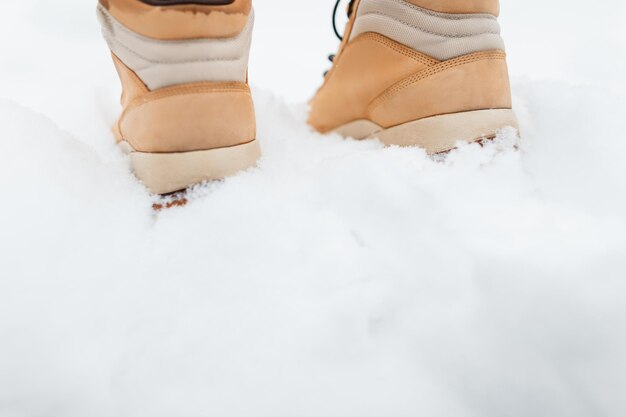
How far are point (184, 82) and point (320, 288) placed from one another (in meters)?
0.37

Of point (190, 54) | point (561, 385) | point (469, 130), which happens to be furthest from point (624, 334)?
point (190, 54)

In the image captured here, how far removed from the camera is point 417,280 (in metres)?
Answer: 0.48

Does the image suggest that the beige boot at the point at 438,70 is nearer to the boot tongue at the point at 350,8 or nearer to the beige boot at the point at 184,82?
the boot tongue at the point at 350,8

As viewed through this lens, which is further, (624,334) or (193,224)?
(193,224)

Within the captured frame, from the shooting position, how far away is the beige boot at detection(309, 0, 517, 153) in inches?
27.6

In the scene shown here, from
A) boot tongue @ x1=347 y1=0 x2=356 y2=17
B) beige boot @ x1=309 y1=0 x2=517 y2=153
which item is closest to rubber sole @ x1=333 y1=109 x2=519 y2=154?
beige boot @ x1=309 y1=0 x2=517 y2=153

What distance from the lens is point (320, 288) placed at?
476 mm

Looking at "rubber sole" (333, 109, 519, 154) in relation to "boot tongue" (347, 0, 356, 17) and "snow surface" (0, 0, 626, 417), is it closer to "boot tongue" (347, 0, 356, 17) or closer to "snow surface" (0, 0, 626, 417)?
"snow surface" (0, 0, 626, 417)

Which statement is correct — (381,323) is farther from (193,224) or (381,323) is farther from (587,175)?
(587,175)

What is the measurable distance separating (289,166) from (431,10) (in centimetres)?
34

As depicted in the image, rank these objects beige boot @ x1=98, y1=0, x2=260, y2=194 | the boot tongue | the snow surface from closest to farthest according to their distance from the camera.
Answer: the snow surface
beige boot @ x1=98, y1=0, x2=260, y2=194
the boot tongue

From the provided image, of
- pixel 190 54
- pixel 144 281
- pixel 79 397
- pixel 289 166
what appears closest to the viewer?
pixel 79 397

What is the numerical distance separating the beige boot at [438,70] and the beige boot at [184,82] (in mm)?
252

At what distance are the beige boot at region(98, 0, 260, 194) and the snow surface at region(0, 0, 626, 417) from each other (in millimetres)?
46
